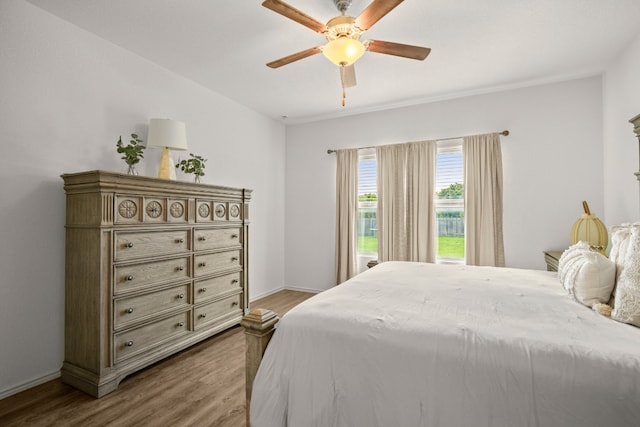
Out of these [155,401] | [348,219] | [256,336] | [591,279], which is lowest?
[155,401]

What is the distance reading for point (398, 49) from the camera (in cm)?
220

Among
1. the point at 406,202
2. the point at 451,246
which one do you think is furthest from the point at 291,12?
the point at 451,246

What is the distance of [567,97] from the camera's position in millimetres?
3521

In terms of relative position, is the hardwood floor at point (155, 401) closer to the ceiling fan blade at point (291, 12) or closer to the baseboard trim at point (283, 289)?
the baseboard trim at point (283, 289)

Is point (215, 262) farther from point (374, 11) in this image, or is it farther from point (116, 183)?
point (374, 11)

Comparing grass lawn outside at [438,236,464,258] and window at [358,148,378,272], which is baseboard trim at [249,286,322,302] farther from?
grass lawn outside at [438,236,464,258]

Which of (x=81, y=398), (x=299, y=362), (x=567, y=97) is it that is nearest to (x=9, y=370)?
(x=81, y=398)

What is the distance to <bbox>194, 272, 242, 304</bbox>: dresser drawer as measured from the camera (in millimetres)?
2926

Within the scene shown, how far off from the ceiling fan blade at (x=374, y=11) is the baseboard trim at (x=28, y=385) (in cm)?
330

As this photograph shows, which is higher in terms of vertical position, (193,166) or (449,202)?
(193,166)

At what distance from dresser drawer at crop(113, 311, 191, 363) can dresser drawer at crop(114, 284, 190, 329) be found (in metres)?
0.09

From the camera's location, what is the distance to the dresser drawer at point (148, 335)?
7.43 ft

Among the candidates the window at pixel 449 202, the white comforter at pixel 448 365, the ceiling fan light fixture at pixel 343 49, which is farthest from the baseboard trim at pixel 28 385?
the window at pixel 449 202

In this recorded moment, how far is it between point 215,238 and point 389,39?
8.04 feet
